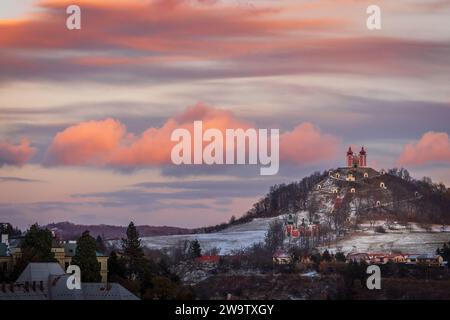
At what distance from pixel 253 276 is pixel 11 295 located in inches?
2839

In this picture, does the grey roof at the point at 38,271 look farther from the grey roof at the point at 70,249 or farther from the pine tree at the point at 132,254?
the grey roof at the point at 70,249

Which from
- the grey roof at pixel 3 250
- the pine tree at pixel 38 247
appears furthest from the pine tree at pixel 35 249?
the grey roof at pixel 3 250

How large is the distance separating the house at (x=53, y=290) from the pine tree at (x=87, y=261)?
4506 millimetres

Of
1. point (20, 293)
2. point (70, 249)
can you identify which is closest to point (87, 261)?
point (20, 293)

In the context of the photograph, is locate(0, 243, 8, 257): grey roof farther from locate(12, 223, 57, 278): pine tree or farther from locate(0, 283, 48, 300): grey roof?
locate(0, 283, 48, 300): grey roof

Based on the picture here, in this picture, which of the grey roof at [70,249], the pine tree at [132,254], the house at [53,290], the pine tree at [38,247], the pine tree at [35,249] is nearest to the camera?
the house at [53,290]

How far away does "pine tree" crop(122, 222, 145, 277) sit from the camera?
6211 inches

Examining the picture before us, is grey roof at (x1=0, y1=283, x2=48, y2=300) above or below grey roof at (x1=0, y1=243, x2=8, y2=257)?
below

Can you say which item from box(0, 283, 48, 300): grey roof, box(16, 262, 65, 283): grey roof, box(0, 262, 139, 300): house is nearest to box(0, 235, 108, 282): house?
box(16, 262, 65, 283): grey roof

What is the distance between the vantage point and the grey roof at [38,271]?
134 meters

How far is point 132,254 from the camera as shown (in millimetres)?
163750

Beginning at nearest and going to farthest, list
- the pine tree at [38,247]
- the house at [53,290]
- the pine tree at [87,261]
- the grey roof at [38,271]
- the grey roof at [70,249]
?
1. the house at [53,290]
2. the grey roof at [38,271]
3. the pine tree at [87,261]
4. the pine tree at [38,247]
5. the grey roof at [70,249]
